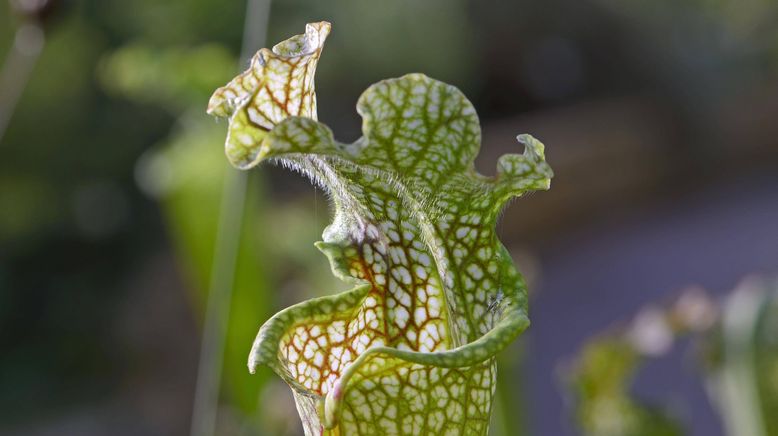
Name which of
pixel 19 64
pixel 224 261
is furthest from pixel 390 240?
pixel 19 64

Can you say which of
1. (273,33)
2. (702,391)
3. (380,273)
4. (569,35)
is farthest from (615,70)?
(380,273)

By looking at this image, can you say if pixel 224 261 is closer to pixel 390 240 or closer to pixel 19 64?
pixel 390 240

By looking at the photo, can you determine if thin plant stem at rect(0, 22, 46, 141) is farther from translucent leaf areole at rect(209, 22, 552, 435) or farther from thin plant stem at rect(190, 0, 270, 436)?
translucent leaf areole at rect(209, 22, 552, 435)

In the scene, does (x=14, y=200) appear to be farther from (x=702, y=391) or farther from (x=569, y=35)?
(x=569, y=35)

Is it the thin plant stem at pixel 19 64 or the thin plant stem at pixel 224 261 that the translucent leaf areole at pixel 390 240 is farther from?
the thin plant stem at pixel 19 64

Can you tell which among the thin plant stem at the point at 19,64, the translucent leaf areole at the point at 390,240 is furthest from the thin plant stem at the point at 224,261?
the translucent leaf areole at the point at 390,240

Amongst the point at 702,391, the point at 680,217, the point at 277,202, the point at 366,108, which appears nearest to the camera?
the point at 366,108
